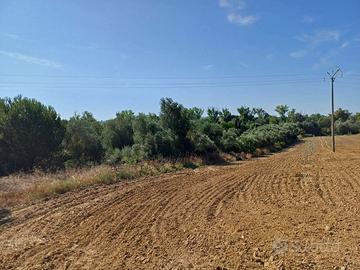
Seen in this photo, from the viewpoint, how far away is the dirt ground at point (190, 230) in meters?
5.84

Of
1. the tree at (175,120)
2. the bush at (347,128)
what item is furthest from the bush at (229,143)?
the bush at (347,128)

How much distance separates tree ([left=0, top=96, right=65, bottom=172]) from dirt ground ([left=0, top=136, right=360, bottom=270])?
11901 mm

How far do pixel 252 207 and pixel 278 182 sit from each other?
4.96 m

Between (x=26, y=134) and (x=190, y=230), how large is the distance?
1853 cm

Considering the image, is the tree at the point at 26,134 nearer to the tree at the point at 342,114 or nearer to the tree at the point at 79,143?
the tree at the point at 79,143

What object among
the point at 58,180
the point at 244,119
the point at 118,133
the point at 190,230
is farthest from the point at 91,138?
the point at 244,119

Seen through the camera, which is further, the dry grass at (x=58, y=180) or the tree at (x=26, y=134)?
the tree at (x=26, y=134)

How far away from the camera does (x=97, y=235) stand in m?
7.42

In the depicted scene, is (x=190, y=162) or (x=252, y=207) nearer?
(x=252, y=207)

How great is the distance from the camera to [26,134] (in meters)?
22.8

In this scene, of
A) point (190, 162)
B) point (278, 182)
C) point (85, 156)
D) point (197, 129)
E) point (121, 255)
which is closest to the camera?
point (121, 255)

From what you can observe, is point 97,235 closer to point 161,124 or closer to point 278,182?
point 278,182

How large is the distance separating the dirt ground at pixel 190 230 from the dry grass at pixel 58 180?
36.2 inches

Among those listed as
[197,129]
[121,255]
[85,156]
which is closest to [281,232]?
[121,255]
